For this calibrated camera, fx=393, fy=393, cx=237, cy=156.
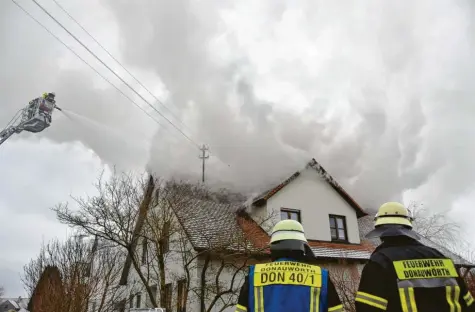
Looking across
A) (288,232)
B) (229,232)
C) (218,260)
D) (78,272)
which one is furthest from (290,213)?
(288,232)

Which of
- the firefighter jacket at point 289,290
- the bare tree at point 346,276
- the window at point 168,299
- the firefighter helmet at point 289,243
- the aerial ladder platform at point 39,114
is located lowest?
the firefighter jacket at point 289,290

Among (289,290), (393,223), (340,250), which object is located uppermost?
(340,250)

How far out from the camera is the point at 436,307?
8.47ft

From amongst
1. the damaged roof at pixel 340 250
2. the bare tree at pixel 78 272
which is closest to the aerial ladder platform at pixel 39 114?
the bare tree at pixel 78 272

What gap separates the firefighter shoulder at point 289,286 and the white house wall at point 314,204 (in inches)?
478

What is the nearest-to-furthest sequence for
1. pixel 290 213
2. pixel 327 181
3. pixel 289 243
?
pixel 289 243
pixel 290 213
pixel 327 181

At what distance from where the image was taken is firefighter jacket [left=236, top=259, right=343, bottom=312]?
8.91 ft

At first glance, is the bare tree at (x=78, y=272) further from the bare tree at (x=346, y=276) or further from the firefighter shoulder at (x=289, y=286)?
the firefighter shoulder at (x=289, y=286)

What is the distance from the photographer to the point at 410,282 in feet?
8.63

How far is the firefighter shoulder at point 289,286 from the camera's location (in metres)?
2.72

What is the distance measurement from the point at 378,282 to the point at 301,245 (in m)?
0.59

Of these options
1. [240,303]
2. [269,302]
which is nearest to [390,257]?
[269,302]

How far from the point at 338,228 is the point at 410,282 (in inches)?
552

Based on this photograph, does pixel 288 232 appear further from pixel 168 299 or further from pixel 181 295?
pixel 181 295
